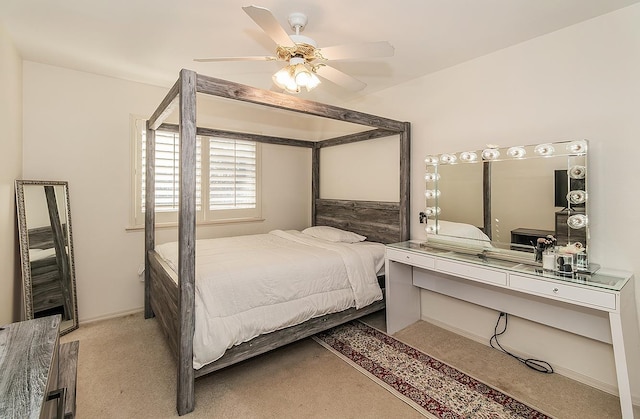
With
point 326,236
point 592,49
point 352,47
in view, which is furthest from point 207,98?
point 592,49

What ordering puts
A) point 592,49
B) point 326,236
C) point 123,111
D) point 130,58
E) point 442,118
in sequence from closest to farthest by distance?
point 592,49 < point 130,58 < point 442,118 < point 123,111 < point 326,236

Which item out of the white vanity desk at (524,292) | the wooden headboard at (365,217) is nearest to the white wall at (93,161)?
the wooden headboard at (365,217)

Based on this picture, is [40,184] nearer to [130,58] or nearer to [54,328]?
[130,58]

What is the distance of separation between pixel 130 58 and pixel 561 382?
172 inches

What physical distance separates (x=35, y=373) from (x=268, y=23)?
181cm

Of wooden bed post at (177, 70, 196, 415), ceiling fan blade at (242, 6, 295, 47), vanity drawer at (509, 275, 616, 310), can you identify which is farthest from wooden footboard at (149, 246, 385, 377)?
ceiling fan blade at (242, 6, 295, 47)

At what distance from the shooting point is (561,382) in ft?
7.19

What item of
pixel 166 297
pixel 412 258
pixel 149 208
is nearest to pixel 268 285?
pixel 166 297

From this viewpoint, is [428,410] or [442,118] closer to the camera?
[428,410]

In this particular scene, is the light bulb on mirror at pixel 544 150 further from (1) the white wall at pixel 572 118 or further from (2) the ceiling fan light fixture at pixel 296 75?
(2) the ceiling fan light fixture at pixel 296 75

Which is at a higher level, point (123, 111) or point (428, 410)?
point (123, 111)

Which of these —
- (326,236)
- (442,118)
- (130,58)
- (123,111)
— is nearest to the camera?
(130,58)

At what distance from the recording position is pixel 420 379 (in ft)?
7.25

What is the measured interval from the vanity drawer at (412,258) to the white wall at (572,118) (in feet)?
2.36
